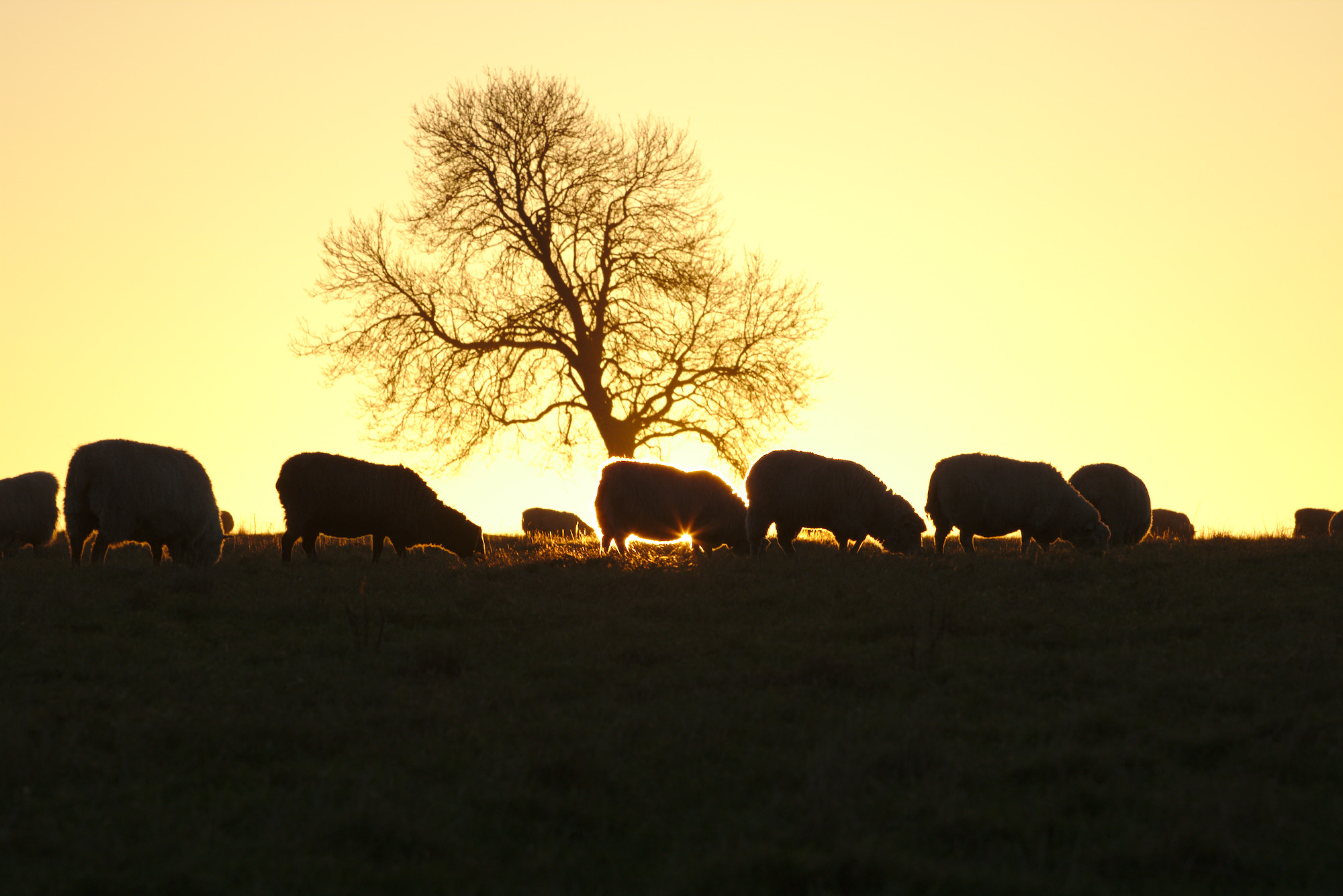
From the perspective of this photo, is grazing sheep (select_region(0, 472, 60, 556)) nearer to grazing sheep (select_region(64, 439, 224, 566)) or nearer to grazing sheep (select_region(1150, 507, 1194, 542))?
grazing sheep (select_region(64, 439, 224, 566))

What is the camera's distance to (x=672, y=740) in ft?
21.9

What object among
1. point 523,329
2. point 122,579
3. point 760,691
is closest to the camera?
point 760,691

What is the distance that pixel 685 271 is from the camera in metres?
25.4

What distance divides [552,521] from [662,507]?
59.8 feet

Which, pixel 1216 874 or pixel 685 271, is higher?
pixel 685 271

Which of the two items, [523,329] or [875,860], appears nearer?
[875,860]

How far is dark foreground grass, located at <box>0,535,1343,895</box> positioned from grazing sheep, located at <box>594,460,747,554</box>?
19.0ft

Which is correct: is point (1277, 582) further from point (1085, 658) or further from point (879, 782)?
point (879, 782)

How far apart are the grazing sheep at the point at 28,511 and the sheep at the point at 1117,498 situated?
16.4m

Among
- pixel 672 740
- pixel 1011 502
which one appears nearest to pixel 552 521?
pixel 1011 502

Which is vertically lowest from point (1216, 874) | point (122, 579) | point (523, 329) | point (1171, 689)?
point (1216, 874)

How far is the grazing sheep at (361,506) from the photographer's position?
15562 mm

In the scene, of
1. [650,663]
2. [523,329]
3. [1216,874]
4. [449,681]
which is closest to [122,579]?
[449,681]

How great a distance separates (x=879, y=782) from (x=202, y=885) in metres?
3.38
